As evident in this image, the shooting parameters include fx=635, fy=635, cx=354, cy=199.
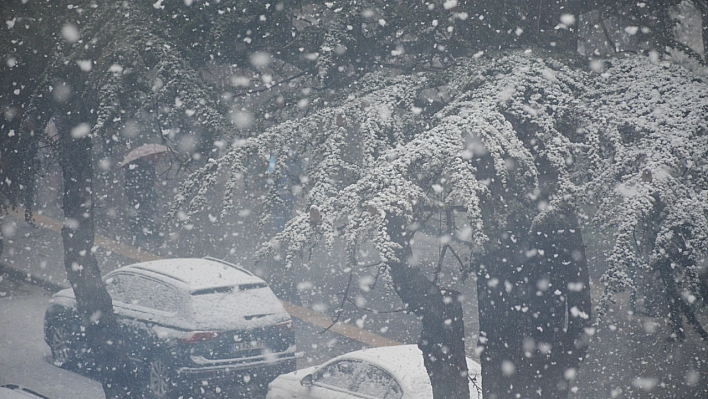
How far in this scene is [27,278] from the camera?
42.8ft

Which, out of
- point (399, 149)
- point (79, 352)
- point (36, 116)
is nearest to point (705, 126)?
point (399, 149)

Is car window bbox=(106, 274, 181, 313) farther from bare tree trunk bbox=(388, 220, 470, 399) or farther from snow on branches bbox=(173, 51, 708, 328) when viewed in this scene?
snow on branches bbox=(173, 51, 708, 328)

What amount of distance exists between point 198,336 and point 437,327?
3.25 meters

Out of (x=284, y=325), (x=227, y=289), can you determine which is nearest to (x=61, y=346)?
(x=227, y=289)

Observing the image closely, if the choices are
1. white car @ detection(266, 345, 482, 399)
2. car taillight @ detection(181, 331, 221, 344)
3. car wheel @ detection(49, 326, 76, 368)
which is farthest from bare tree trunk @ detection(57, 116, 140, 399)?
white car @ detection(266, 345, 482, 399)

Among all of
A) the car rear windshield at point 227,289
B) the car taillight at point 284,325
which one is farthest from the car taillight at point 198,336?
the car taillight at point 284,325

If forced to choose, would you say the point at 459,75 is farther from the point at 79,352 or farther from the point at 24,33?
the point at 79,352

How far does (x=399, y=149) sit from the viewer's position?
421cm

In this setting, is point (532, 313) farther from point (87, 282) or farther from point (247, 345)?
point (87, 282)

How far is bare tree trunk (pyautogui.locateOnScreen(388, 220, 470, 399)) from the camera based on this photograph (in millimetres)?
5613

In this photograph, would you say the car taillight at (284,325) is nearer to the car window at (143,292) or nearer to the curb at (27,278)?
the car window at (143,292)

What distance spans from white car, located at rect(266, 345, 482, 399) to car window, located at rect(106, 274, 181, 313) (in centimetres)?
176

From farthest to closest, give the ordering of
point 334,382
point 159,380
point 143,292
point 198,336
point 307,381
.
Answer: point 143,292
point 159,380
point 198,336
point 307,381
point 334,382

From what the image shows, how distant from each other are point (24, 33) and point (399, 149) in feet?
15.3
